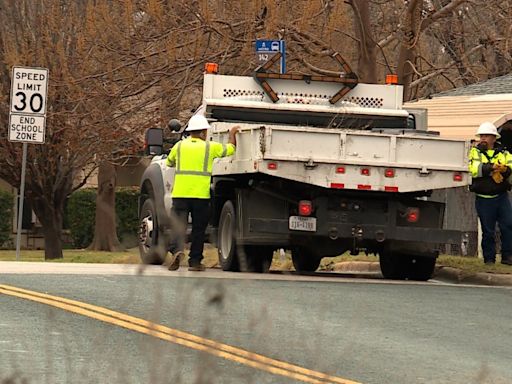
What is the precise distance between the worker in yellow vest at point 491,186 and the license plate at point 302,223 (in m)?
2.68


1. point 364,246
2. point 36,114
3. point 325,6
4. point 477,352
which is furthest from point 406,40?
point 477,352

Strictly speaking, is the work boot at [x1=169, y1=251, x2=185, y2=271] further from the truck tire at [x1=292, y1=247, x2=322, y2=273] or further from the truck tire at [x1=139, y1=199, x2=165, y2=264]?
the truck tire at [x1=292, y1=247, x2=322, y2=273]

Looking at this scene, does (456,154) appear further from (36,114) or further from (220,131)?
(36,114)

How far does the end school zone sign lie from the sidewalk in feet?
19.2

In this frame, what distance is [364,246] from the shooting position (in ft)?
56.5

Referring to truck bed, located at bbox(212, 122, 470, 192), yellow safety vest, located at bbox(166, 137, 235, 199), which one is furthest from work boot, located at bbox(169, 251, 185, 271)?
truck bed, located at bbox(212, 122, 470, 192)

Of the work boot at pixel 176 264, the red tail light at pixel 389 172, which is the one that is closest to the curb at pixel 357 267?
the red tail light at pixel 389 172

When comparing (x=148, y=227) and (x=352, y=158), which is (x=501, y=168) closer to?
(x=352, y=158)

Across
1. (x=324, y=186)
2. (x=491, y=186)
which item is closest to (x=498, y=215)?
(x=491, y=186)

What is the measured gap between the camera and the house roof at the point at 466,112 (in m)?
22.5

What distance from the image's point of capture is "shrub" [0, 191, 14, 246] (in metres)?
39.6

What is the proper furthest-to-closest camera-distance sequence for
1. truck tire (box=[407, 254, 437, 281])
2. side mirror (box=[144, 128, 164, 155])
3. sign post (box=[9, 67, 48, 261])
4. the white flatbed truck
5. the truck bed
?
1. sign post (box=[9, 67, 48, 261])
2. side mirror (box=[144, 128, 164, 155])
3. truck tire (box=[407, 254, 437, 281])
4. the white flatbed truck
5. the truck bed

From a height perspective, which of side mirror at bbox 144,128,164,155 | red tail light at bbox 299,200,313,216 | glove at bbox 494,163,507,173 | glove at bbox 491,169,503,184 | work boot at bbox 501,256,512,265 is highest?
side mirror at bbox 144,128,164,155

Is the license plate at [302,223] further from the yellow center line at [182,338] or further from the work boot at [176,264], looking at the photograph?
the yellow center line at [182,338]
